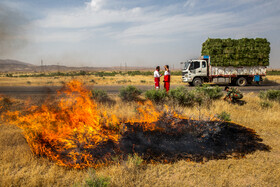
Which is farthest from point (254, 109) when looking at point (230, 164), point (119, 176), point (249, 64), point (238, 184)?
point (249, 64)

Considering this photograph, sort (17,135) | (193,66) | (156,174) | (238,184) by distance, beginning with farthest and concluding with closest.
A: 1. (193,66)
2. (17,135)
3. (156,174)
4. (238,184)

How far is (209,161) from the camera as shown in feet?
14.4

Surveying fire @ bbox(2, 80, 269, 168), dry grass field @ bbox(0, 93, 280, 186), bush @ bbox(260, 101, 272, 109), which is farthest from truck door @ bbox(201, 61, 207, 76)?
dry grass field @ bbox(0, 93, 280, 186)

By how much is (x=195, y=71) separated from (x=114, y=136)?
14.8 meters

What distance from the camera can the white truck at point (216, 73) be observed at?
59.2 feet

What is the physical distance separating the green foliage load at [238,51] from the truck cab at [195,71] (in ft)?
3.53

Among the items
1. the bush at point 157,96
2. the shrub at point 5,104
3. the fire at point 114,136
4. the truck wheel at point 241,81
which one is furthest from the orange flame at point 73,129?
the truck wheel at point 241,81

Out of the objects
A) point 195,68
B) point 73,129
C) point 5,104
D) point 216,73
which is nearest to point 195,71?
point 195,68

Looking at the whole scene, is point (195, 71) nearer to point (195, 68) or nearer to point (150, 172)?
point (195, 68)

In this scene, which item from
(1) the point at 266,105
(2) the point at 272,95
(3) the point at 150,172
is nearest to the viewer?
(3) the point at 150,172

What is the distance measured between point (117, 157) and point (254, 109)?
→ 7737mm

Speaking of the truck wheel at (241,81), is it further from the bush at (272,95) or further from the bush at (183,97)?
the bush at (183,97)

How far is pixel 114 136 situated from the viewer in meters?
5.19

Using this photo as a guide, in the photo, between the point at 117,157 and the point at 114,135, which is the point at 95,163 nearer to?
the point at 117,157
